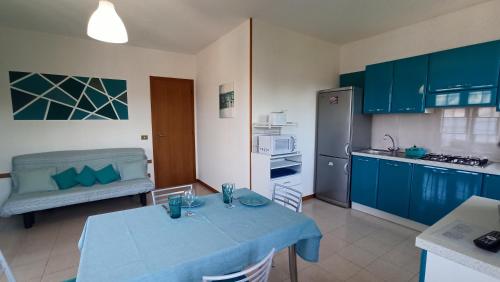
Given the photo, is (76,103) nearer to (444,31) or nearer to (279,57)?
(279,57)

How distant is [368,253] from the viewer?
7.84 feet

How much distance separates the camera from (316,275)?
2.05 m

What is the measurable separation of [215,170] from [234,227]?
9.64 ft

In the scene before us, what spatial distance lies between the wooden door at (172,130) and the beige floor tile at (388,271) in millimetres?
3741

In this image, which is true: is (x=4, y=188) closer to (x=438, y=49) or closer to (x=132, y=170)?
(x=132, y=170)

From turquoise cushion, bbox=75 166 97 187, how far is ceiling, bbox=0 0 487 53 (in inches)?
81.6

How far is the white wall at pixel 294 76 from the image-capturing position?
3299 millimetres

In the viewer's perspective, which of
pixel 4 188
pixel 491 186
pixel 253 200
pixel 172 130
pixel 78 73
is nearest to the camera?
pixel 253 200

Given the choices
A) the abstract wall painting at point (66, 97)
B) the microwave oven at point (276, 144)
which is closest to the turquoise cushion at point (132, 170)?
the abstract wall painting at point (66, 97)

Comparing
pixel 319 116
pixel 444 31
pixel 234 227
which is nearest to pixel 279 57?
pixel 319 116

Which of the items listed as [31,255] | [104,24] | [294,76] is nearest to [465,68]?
[294,76]

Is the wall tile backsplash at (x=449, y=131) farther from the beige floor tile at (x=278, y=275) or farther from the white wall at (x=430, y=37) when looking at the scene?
the beige floor tile at (x=278, y=275)

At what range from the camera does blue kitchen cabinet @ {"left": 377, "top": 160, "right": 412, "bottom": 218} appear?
2.90 m

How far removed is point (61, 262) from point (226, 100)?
9.14 feet
